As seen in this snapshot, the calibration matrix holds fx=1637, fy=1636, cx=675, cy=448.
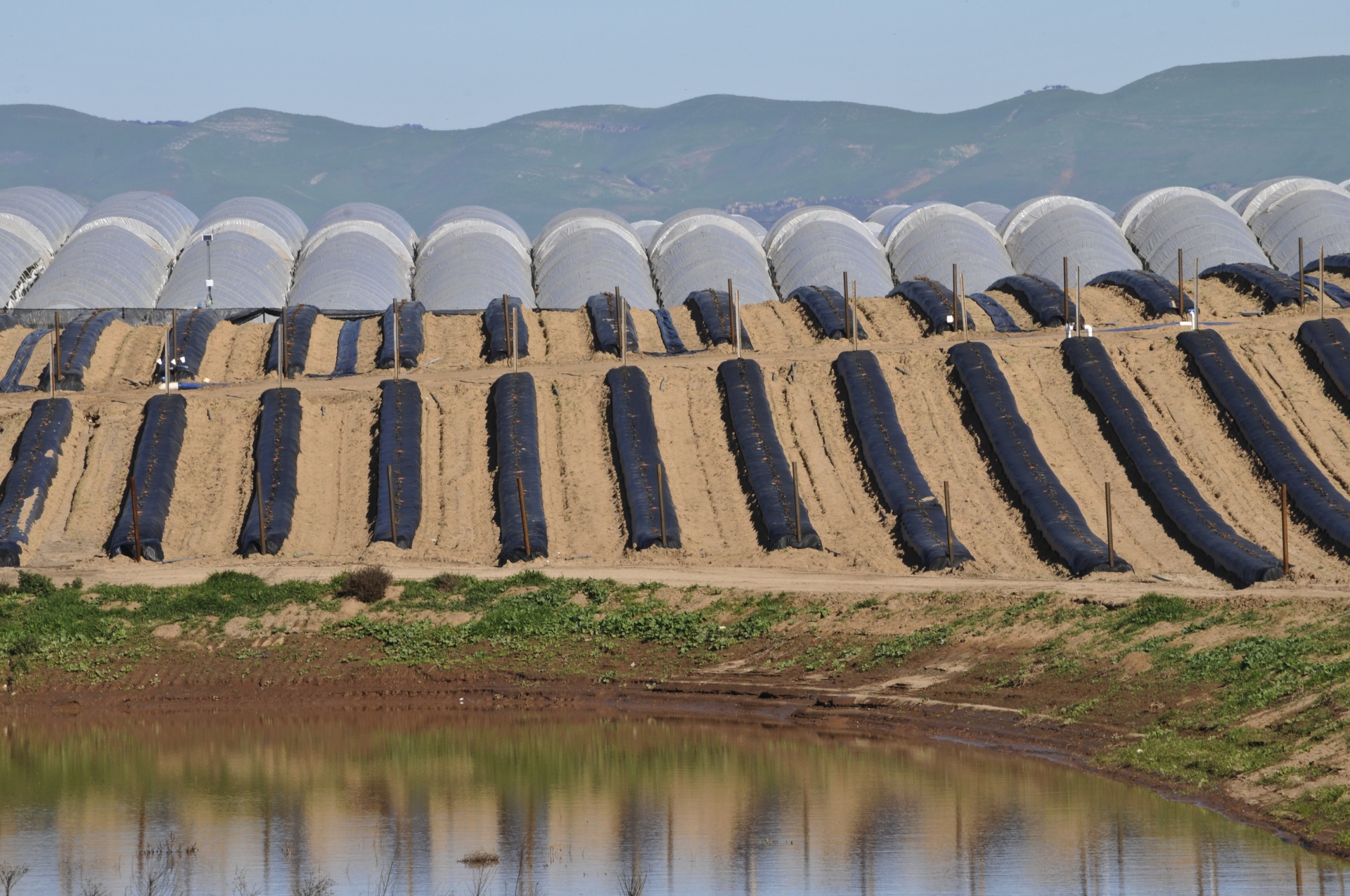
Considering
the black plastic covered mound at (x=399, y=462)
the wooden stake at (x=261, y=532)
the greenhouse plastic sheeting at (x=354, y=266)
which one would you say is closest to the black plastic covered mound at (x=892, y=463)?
the black plastic covered mound at (x=399, y=462)

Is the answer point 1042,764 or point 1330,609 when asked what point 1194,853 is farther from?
point 1330,609

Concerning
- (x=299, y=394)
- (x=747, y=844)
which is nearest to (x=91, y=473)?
(x=299, y=394)

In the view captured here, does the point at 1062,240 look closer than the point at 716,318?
No

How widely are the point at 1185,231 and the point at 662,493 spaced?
43580mm

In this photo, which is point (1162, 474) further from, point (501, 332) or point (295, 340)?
point (295, 340)

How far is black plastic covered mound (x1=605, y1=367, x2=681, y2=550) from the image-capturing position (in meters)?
36.9

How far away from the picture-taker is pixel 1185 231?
71.9m

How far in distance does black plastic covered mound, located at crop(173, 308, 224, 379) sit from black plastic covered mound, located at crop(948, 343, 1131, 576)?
72.8 ft

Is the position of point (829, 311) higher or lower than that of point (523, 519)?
higher

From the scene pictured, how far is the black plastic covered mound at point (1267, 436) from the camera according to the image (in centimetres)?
3472

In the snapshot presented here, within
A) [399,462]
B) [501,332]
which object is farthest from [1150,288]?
[399,462]

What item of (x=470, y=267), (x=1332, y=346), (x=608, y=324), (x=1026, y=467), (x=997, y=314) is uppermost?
(x=470, y=267)

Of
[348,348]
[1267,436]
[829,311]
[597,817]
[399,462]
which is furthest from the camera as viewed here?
[829,311]

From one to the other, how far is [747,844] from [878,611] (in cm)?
1150
